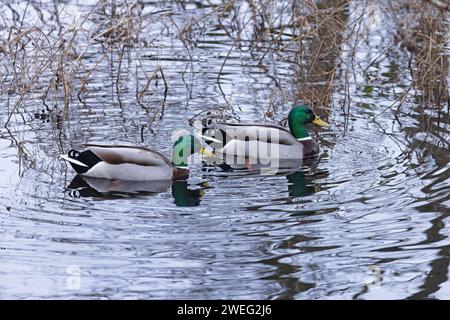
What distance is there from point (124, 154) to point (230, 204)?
138cm

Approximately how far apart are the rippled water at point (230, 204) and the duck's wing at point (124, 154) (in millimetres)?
218

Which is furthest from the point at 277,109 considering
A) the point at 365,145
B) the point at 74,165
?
the point at 74,165

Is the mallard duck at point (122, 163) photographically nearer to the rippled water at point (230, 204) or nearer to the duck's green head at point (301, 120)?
the rippled water at point (230, 204)

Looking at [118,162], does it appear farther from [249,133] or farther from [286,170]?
[286,170]

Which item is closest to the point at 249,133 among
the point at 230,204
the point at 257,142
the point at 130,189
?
the point at 257,142

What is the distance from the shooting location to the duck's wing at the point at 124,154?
9.88 metres

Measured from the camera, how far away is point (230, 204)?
8969mm

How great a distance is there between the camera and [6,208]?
8695 mm

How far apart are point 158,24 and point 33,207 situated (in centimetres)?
691

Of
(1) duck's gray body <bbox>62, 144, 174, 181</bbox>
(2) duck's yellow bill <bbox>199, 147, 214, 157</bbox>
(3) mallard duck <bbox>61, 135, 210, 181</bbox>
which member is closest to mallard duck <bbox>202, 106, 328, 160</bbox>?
(2) duck's yellow bill <bbox>199, 147, 214, 157</bbox>

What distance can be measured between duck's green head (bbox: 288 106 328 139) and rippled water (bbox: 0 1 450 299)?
0.25 metres

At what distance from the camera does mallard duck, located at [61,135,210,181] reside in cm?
988

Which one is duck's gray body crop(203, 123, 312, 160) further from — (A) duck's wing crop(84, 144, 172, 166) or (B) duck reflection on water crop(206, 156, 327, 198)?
(A) duck's wing crop(84, 144, 172, 166)

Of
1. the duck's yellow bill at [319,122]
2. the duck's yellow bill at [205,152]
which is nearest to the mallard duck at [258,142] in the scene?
the duck's yellow bill at [319,122]
